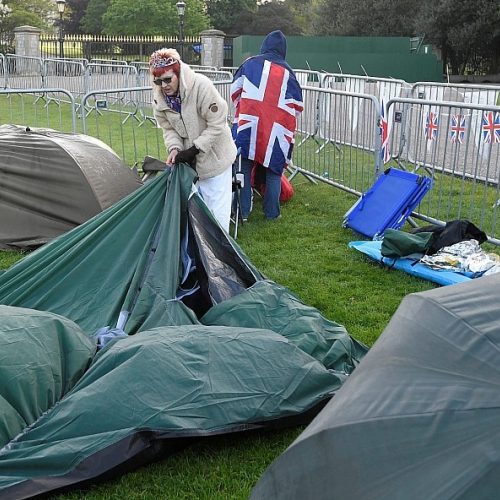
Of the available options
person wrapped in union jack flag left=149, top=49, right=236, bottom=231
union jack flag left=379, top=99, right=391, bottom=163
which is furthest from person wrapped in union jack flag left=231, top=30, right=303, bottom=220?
person wrapped in union jack flag left=149, top=49, right=236, bottom=231

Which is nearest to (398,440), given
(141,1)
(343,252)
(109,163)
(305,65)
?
(343,252)

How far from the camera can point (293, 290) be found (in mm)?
5801

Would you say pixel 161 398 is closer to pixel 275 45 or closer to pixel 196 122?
pixel 196 122

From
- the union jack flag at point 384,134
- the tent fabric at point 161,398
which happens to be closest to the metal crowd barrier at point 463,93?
the union jack flag at point 384,134

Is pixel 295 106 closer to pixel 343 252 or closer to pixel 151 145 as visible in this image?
pixel 343 252

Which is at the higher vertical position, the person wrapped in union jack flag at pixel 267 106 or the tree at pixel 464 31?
the tree at pixel 464 31

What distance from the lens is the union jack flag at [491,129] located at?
7.67 meters

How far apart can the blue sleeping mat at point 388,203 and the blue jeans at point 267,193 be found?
2.80 feet

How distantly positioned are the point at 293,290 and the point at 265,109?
2477 mm

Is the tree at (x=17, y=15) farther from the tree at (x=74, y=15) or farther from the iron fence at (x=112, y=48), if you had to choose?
the tree at (x=74, y=15)

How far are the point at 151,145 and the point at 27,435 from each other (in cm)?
1034

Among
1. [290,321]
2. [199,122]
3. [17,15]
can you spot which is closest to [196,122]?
[199,122]

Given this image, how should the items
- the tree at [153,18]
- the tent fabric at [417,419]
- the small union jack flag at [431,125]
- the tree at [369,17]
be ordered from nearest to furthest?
the tent fabric at [417,419] → the small union jack flag at [431,125] → the tree at [369,17] → the tree at [153,18]

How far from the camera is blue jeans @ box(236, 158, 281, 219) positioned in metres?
7.80
